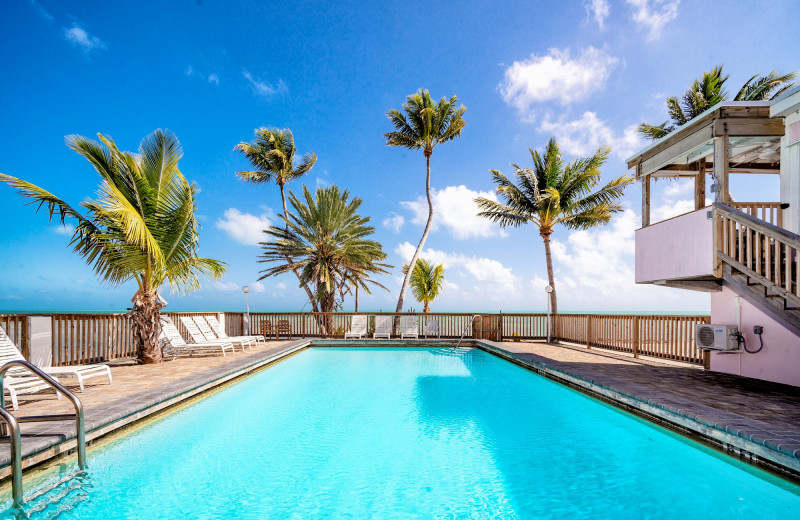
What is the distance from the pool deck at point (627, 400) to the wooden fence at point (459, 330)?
0.82 meters

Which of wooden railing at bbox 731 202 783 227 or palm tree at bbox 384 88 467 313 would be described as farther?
palm tree at bbox 384 88 467 313

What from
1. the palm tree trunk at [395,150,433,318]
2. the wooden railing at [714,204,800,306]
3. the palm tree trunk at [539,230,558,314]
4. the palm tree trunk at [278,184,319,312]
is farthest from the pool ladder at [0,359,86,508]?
the palm tree trunk at [539,230,558,314]

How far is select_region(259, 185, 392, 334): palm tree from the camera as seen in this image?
16656mm

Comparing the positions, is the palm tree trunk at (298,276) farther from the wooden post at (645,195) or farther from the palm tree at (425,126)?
the wooden post at (645,195)

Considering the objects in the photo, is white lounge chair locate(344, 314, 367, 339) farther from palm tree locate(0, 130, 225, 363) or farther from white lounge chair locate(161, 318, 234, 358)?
palm tree locate(0, 130, 225, 363)

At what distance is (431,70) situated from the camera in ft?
58.5

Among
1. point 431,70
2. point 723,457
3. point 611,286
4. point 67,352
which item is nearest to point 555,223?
point 611,286

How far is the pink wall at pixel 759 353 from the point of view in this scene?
6.07 metres

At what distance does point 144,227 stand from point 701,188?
35.5 ft

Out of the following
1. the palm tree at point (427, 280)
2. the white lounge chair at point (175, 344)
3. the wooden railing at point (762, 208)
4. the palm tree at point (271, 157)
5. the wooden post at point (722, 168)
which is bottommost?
the white lounge chair at point (175, 344)

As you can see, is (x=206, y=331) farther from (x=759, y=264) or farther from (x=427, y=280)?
(x=427, y=280)

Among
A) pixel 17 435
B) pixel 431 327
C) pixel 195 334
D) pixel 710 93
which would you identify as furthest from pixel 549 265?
pixel 17 435

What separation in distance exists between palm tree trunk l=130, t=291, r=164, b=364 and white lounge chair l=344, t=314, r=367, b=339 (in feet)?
23.4

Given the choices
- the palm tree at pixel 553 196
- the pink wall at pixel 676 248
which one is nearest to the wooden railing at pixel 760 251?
the pink wall at pixel 676 248
